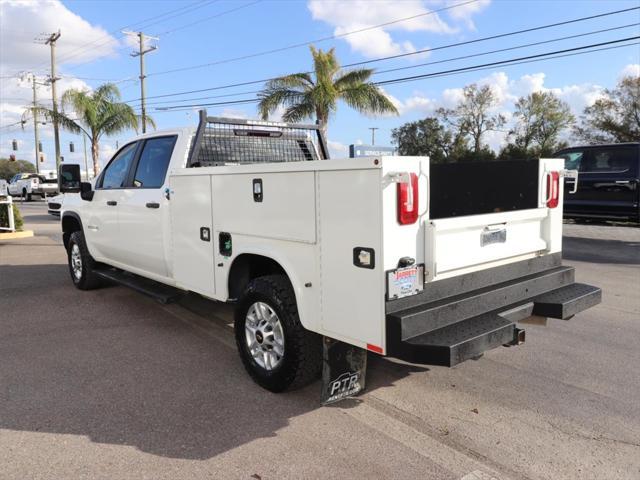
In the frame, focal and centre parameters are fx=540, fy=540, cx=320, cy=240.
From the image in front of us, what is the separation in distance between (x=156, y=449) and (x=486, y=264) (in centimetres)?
248

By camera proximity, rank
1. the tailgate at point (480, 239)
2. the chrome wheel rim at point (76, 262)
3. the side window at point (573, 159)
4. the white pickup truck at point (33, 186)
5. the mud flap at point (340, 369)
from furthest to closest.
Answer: the white pickup truck at point (33, 186)
the side window at point (573, 159)
the chrome wheel rim at point (76, 262)
the mud flap at point (340, 369)
the tailgate at point (480, 239)

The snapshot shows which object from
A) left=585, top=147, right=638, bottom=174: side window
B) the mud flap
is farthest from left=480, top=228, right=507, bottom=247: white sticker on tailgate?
left=585, top=147, right=638, bottom=174: side window

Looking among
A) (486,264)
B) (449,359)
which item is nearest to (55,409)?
(449,359)

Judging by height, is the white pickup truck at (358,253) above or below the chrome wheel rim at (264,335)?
above

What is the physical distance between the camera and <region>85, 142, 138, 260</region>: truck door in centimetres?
620

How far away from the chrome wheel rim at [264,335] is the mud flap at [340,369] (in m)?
0.40

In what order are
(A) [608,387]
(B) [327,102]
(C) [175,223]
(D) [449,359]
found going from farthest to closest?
(B) [327,102] → (C) [175,223] → (A) [608,387] → (D) [449,359]

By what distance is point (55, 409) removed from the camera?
3828 millimetres

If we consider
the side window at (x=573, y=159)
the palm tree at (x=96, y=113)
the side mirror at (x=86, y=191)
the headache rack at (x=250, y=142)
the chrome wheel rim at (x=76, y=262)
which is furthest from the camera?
the palm tree at (x=96, y=113)

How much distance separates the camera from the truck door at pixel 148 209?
534 cm

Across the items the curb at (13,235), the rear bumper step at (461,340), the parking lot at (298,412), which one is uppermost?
the rear bumper step at (461,340)

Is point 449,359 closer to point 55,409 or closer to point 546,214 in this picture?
point 546,214

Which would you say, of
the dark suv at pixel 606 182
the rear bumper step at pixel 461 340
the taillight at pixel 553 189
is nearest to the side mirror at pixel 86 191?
the rear bumper step at pixel 461 340

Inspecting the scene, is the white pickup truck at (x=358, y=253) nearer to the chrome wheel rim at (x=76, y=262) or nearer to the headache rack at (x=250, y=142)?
the headache rack at (x=250, y=142)
